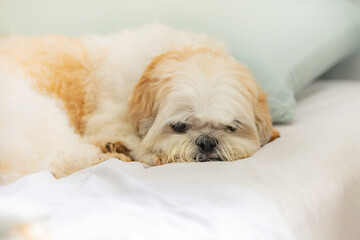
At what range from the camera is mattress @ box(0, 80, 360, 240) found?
0.91m

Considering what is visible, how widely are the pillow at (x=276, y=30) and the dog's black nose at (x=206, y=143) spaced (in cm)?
56

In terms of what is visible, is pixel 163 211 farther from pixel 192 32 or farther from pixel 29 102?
pixel 192 32

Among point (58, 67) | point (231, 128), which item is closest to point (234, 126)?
point (231, 128)

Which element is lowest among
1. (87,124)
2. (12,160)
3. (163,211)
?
(87,124)

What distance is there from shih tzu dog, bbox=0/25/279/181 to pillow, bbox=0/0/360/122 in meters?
0.20

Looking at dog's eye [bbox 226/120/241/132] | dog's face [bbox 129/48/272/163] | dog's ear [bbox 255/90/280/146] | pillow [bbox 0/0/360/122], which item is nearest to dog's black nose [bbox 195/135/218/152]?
dog's face [bbox 129/48/272/163]

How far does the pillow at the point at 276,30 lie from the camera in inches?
82.9

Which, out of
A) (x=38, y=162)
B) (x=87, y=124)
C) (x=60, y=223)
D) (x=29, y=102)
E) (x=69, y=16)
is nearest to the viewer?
(x=60, y=223)

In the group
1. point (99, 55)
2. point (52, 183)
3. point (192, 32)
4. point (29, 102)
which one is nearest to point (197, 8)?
point (192, 32)

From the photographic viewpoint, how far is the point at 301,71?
2.21 meters

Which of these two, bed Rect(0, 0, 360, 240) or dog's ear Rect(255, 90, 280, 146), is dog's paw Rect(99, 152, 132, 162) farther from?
dog's ear Rect(255, 90, 280, 146)

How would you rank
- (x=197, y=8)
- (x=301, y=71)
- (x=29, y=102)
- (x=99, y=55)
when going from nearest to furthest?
(x=29, y=102) → (x=99, y=55) → (x=301, y=71) → (x=197, y=8)

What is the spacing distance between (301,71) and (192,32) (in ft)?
1.90

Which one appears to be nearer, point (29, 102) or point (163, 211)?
point (163, 211)
